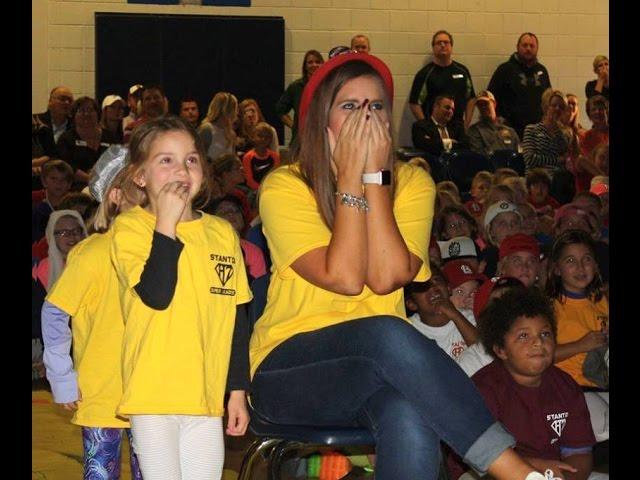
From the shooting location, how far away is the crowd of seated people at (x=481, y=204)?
4477 millimetres

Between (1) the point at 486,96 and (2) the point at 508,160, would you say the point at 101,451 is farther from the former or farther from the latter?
(1) the point at 486,96

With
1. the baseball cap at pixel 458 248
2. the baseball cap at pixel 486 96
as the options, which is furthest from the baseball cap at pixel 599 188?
the baseball cap at pixel 486 96

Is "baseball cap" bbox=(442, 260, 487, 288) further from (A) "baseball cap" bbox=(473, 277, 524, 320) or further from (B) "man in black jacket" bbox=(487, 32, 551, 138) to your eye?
(B) "man in black jacket" bbox=(487, 32, 551, 138)

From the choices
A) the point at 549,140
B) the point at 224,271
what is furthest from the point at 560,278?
the point at 549,140

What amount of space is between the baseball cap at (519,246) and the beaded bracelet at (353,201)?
3.04 m

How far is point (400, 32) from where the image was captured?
42.5ft

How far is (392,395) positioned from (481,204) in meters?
5.86

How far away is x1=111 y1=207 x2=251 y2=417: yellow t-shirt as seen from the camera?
2.93m

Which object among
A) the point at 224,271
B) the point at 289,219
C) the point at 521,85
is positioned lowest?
the point at 224,271

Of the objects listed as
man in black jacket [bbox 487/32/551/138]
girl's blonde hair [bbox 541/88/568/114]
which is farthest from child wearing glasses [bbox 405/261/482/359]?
man in black jacket [bbox 487/32/551/138]

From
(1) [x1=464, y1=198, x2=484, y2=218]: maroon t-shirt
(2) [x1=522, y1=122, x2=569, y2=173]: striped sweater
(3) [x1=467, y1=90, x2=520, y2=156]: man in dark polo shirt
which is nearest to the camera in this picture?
(1) [x1=464, y1=198, x2=484, y2=218]: maroon t-shirt

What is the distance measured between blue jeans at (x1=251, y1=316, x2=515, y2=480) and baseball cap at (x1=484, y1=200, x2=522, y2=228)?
4487 millimetres
